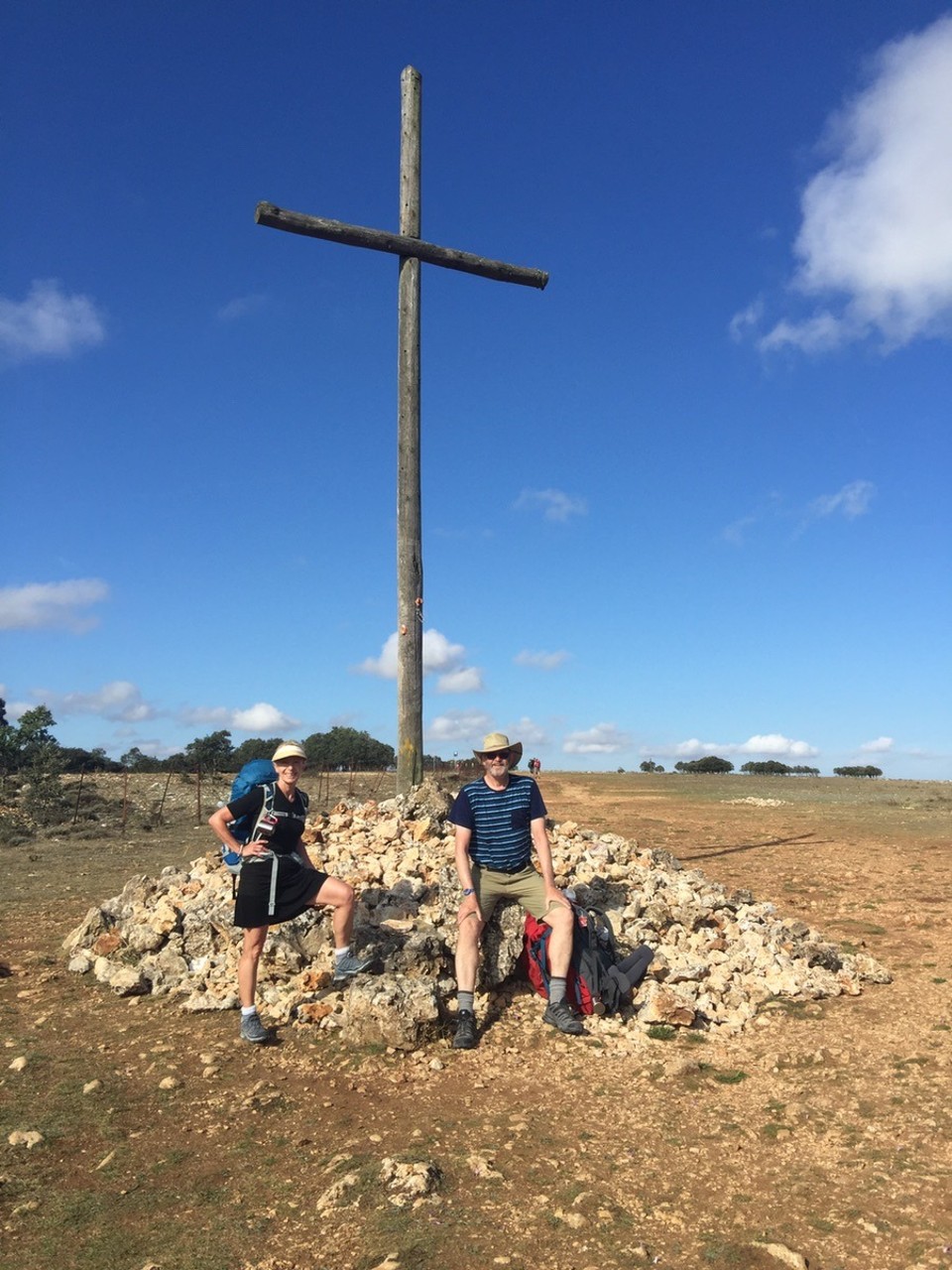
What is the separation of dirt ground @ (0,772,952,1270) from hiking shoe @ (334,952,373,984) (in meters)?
0.41

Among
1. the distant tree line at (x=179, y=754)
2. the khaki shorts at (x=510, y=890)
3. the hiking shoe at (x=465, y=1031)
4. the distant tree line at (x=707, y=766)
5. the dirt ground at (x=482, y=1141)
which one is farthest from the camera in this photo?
the distant tree line at (x=707, y=766)

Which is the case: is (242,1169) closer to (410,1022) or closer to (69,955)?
(410,1022)

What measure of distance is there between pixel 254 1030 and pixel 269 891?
34.4 inches

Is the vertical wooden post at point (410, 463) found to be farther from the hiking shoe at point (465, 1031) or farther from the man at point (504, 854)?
the hiking shoe at point (465, 1031)

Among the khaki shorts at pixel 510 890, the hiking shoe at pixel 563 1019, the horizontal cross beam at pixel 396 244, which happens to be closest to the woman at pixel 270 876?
the khaki shorts at pixel 510 890

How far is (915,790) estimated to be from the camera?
35.9 meters

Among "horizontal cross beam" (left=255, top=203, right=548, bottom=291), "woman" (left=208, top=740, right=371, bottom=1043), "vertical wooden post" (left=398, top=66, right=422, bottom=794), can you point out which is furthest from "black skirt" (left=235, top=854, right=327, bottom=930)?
"horizontal cross beam" (left=255, top=203, right=548, bottom=291)

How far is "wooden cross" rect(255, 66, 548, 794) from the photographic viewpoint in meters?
9.13

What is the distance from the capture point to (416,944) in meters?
6.44

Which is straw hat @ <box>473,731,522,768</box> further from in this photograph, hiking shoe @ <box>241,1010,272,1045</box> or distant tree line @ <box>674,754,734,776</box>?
distant tree line @ <box>674,754,734,776</box>

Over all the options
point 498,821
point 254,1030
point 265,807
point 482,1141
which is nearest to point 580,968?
point 498,821

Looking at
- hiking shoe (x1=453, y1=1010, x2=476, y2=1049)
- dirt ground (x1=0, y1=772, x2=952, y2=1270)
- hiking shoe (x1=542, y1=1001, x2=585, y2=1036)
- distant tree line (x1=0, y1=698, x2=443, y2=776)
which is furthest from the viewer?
distant tree line (x1=0, y1=698, x2=443, y2=776)

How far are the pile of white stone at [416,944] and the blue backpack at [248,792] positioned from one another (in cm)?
117

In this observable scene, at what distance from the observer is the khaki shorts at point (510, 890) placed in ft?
20.8
